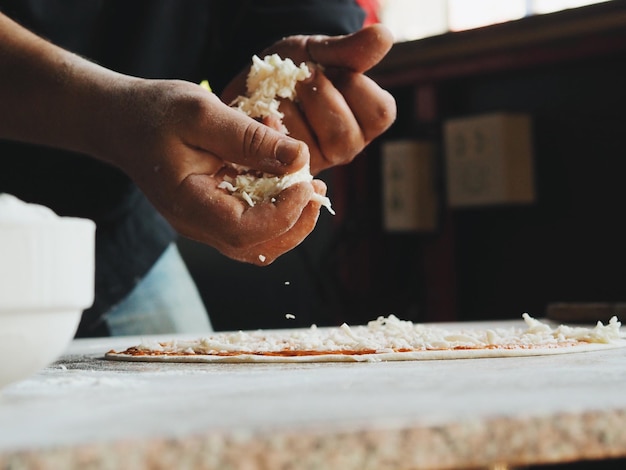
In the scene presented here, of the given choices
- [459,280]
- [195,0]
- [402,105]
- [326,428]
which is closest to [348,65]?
[195,0]

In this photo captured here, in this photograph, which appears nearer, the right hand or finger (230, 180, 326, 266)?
the right hand

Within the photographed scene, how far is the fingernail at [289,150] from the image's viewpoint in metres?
1.04

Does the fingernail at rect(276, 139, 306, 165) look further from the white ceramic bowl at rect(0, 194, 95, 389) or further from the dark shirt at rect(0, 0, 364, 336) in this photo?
the dark shirt at rect(0, 0, 364, 336)

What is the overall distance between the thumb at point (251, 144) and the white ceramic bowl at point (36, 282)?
46 centimetres

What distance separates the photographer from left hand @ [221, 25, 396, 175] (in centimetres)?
137

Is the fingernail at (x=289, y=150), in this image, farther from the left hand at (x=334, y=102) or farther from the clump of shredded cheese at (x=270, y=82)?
the left hand at (x=334, y=102)

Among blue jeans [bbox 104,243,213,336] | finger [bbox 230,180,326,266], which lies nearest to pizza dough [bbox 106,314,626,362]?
finger [bbox 230,180,326,266]

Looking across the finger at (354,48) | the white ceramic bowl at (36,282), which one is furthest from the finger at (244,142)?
the white ceramic bowl at (36,282)

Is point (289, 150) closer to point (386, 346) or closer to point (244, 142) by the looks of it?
point (244, 142)

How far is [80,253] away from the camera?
22.8 inches

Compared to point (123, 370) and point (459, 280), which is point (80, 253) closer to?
point (123, 370)

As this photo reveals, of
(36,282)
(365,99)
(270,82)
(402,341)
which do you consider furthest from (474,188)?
(36,282)

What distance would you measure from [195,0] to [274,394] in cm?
142

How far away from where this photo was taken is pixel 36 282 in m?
0.54
